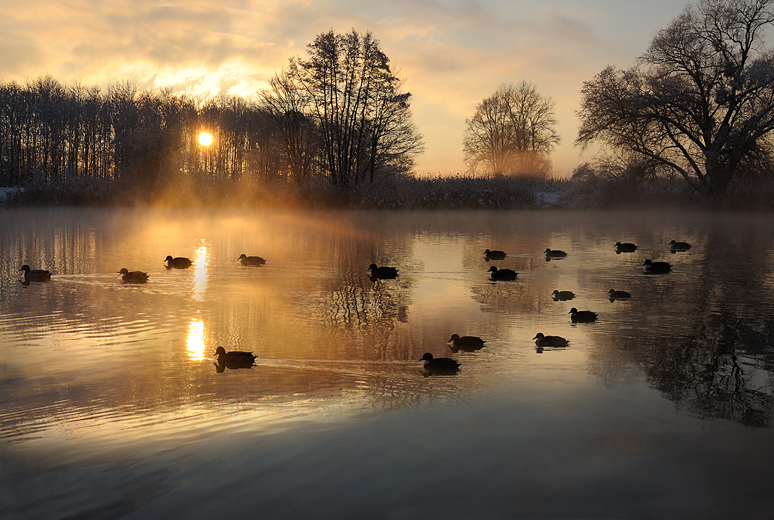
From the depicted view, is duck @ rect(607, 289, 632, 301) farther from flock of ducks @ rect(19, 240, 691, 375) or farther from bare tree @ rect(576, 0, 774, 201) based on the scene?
bare tree @ rect(576, 0, 774, 201)

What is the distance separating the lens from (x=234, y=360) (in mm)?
8211

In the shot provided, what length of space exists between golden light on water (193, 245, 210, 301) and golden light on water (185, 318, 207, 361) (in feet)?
8.84

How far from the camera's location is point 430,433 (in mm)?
5992

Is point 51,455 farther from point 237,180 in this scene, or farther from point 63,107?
point 63,107

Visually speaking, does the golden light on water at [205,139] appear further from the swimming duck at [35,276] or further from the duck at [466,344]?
the duck at [466,344]

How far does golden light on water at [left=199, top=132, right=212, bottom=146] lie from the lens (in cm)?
7567

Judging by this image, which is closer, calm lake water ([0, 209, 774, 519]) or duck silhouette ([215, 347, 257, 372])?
calm lake water ([0, 209, 774, 519])

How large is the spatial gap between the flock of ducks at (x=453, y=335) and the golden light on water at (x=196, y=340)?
1.11 feet

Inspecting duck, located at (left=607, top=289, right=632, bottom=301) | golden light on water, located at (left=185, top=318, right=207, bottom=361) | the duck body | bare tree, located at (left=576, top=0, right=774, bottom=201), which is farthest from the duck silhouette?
bare tree, located at (left=576, top=0, right=774, bottom=201)

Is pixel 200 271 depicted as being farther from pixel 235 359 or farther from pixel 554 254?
pixel 554 254

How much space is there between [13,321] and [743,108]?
4396 centimetres

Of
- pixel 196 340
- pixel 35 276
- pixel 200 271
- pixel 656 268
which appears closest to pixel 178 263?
pixel 200 271

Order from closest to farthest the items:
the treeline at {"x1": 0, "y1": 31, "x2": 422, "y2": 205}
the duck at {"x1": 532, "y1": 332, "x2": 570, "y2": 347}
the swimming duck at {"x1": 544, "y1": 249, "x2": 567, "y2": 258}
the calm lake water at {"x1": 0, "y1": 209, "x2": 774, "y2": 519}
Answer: the calm lake water at {"x1": 0, "y1": 209, "x2": 774, "y2": 519} < the duck at {"x1": 532, "y1": 332, "x2": 570, "y2": 347} < the swimming duck at {"x1": 544, "y1": 249, "x2": 567, "y2": 258} < the treeline at {"x1": 0, "y1": 31, "x2": 422, "y2": 205}

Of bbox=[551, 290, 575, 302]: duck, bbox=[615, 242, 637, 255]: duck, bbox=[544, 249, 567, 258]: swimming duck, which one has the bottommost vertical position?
bbox=[551, 290, 575, 302]: duck
